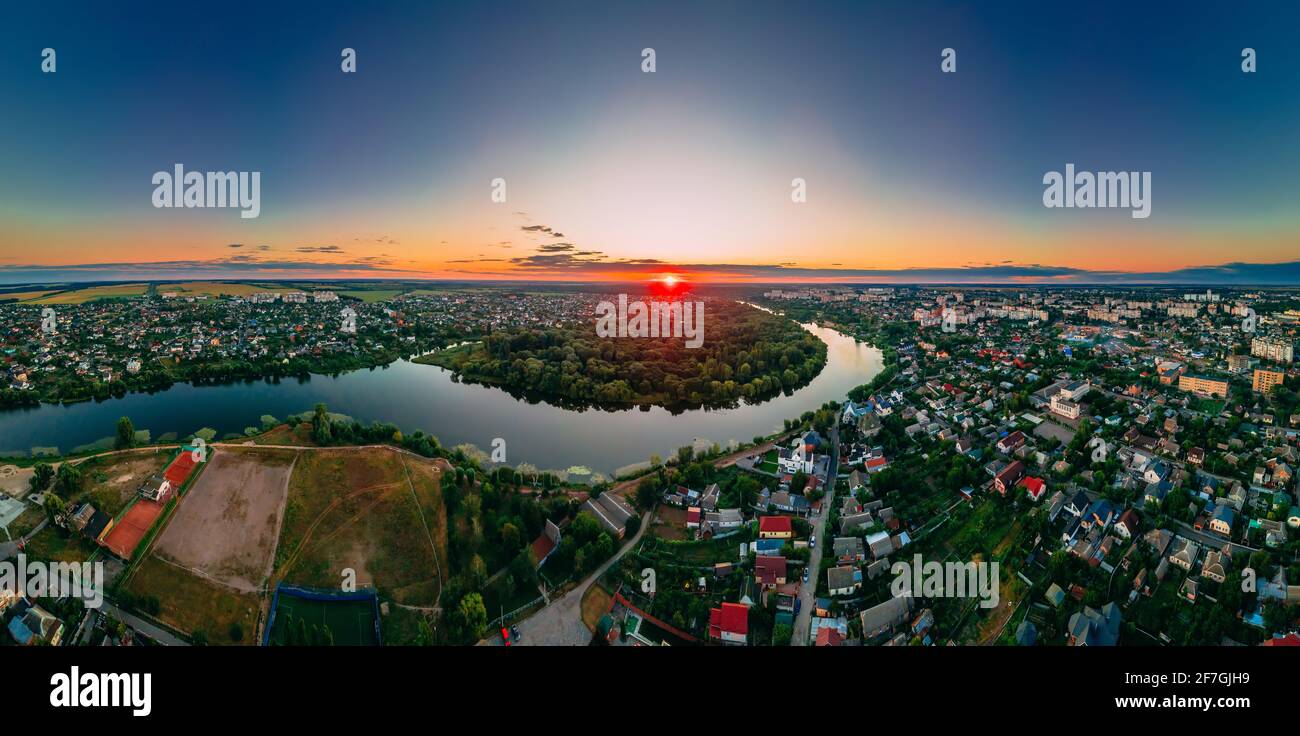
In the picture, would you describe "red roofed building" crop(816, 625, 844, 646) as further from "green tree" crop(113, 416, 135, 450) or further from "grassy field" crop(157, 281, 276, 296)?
"grassy field" crop(157, 281, 276, 296)

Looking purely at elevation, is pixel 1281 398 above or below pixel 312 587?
above

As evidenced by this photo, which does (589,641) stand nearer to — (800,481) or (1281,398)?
(800,481)

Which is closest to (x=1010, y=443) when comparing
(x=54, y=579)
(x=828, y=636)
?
(x=828, y=636)

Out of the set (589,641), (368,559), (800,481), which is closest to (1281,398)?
(800,481)

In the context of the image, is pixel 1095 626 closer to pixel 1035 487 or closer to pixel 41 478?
pixel 1035 487
